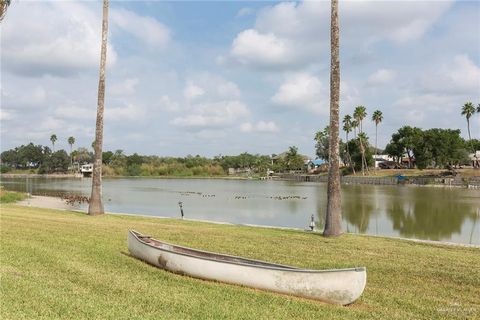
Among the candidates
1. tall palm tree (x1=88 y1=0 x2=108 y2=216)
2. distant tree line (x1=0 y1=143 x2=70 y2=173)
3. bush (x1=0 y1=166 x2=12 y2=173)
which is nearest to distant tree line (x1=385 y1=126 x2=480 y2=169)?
tall palm tree (x1=88 y1=0 x2=108 y2=216)

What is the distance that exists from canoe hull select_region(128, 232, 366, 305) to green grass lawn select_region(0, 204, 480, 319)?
0.19 m

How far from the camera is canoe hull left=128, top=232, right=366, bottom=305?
7.89 metres

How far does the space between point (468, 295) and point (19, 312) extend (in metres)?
8.07

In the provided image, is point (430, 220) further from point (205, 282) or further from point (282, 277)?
point (205, 282)

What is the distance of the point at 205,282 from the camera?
8.91 m

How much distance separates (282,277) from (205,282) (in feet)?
5.28

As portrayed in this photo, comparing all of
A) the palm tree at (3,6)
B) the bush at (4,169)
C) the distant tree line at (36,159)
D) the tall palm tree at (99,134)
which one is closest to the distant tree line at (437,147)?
the tall palm tree at (99,134)

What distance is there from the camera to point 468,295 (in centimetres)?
897

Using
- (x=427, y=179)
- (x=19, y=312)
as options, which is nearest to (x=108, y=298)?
(x=19, y=312)

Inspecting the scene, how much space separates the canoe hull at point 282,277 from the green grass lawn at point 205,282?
0.61ft

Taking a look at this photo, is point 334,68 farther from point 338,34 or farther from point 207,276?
point 207,276

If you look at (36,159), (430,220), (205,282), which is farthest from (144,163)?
(205,282)

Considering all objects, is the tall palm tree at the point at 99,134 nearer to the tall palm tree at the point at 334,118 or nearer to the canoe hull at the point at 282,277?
the tall palm tree at the point at 334,118

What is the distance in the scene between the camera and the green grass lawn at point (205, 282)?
718 cm
